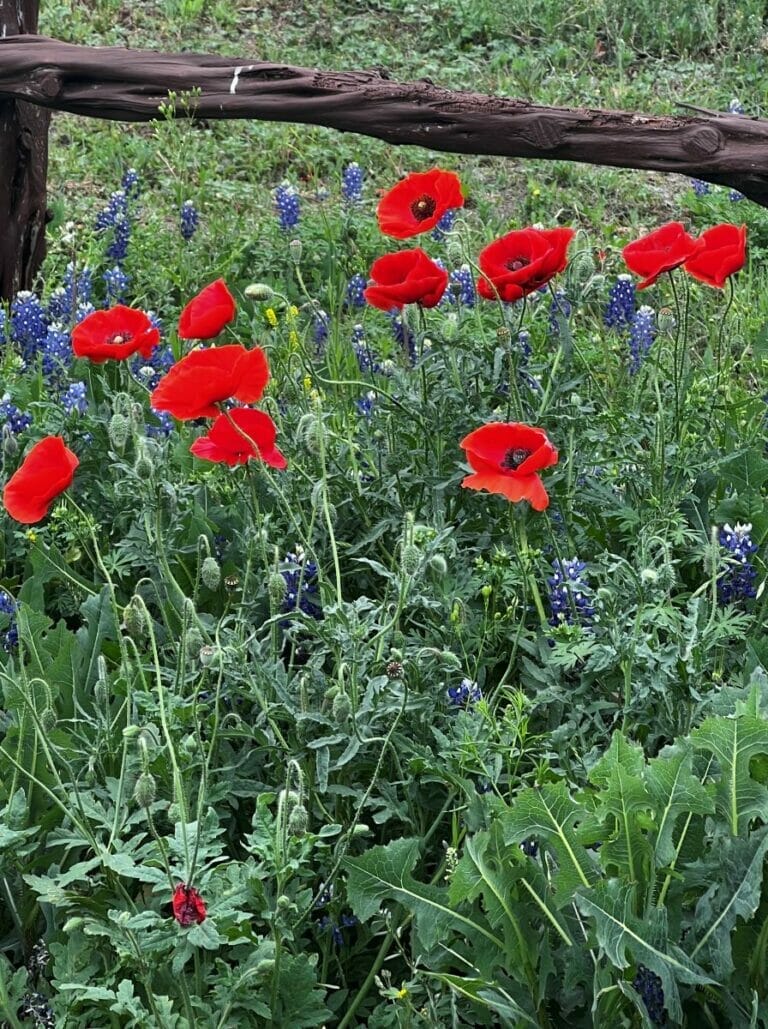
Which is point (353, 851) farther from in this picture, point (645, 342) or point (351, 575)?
point (645, 342)

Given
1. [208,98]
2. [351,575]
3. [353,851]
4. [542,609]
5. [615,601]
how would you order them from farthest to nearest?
[208,98] → [351,575] → [542,609] → [615,601] → [353,851]

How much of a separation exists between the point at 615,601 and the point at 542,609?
0.59 ft

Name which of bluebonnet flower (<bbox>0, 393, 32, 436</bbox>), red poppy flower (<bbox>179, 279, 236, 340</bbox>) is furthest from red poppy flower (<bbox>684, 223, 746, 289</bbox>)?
bluebonnet flower (<bbox>0, 393, 32, 436</bbox>)

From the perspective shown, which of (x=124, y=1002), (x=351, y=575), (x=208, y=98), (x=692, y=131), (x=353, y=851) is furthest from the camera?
(x=208, y=98)

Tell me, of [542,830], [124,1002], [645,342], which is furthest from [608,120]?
[124,1002]

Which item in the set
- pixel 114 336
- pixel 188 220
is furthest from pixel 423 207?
pixel 188 220

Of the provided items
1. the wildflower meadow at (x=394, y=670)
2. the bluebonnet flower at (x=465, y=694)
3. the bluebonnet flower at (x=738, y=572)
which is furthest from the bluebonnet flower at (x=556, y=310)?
the bluebonnet flower at (x=465, y=694)

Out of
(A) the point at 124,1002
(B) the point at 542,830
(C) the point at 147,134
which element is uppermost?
(B) the point at 542,830

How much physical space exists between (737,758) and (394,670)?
0.46 meters

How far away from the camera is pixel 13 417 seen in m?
2.98

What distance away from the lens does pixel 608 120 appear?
3.22m

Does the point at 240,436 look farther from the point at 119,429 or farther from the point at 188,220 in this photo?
the point at 188,220

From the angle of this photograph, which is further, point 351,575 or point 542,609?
point 351,575

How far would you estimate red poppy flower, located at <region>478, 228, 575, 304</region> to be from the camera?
2348mm
